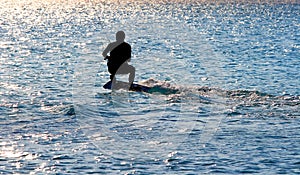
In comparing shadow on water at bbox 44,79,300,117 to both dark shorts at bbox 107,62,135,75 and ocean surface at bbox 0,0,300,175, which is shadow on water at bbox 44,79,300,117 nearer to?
ocean surface at bbox 0,0,300,175

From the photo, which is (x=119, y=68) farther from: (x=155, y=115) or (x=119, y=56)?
(x=155, y=115)

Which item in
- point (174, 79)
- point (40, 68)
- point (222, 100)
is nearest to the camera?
point (222, 100)

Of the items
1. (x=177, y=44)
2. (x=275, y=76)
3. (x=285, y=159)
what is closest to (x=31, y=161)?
(x=285, y=159)

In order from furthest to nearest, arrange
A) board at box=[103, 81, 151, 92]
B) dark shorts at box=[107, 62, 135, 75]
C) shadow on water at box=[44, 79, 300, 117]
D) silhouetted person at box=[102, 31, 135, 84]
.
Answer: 1. board at box=[103, 81, 151, 92]
2. dark shorts at box=[107, 62, 135, 75]
3. silhouetted person at box=[102, 31, 135, 84]
4. shadow on water at box=[44, 79, 300, 117]

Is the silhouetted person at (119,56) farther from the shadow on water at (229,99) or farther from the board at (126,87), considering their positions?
the shadow on water at (229,99)

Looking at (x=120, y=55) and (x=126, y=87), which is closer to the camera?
(x=120, y=55)

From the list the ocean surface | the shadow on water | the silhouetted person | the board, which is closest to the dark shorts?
the silhouetted person

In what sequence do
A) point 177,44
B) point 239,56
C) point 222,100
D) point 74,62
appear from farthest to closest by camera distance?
point 177,44, point 239,56, point 74,62, point 222,100

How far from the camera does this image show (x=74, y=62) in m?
36.9

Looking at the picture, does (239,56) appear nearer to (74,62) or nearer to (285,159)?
(74,62)

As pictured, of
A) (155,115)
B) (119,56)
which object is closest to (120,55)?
(119,56)

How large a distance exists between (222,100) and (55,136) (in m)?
7.18

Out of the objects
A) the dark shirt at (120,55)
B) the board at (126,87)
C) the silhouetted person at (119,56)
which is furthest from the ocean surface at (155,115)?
the dark shirt at (120,55)

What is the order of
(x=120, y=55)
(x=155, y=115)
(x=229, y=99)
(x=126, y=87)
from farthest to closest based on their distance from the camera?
(x=126, y=87) → (x=120, y=55) → (x=229, y=99) → (x=155, y=115)
